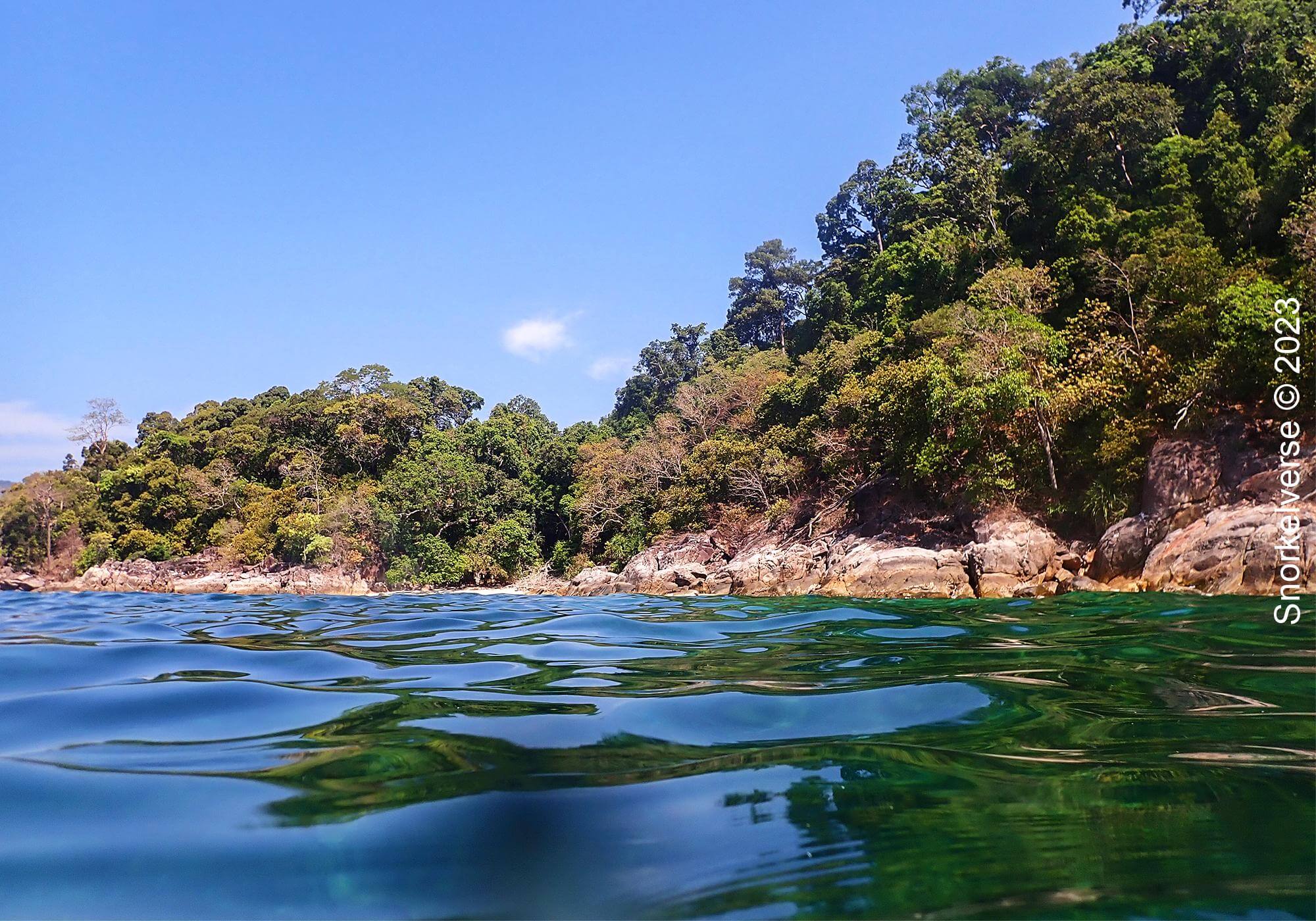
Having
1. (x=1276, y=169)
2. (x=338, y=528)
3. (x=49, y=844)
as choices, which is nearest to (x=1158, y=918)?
(x=49, y=844)

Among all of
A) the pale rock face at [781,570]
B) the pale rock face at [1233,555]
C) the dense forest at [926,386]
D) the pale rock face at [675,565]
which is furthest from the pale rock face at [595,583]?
the pale rock face at [1233,555]

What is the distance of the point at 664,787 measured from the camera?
140 cm

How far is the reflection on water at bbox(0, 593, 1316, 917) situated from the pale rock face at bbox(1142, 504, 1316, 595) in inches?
313

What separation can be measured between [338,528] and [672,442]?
14.4 metres

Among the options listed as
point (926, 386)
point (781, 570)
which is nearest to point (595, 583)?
point (781, 570)

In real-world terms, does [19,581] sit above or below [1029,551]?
below

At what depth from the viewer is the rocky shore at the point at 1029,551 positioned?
9.72m

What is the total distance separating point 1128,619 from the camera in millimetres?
4836

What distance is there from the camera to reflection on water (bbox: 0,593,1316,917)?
3.18ft

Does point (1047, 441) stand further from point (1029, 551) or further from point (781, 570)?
point (781, 570)

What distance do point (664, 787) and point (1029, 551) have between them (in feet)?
47.2

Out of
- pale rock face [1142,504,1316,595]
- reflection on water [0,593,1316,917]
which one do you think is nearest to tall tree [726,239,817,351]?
pale rock face [1142,504,1316,595]

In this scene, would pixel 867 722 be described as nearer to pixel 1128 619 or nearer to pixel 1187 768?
pixel 1187 768

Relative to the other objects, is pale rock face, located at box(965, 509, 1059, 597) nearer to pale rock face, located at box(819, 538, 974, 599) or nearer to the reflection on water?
pale rock face, located at box(819, 538, 974, 599)
